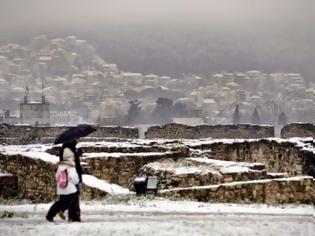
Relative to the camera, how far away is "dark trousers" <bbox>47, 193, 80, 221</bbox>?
7.82m

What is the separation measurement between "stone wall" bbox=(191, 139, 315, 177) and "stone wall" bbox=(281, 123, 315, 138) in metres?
10.2

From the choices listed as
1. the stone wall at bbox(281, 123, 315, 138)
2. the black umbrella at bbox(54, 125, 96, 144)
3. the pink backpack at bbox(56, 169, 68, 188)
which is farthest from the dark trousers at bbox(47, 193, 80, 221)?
the stone wall at bbox(281, 123, 315, 138)

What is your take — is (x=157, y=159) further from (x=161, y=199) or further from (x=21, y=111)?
(x=21, y=111)

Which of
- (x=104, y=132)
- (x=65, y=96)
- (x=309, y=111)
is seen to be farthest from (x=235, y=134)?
(x=65, y=96)

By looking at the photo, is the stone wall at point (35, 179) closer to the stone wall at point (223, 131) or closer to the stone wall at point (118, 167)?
the stone wall at point (118, 167)

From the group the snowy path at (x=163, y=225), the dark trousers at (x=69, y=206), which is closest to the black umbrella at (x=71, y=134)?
the dark trousers at (x=69, y=206)

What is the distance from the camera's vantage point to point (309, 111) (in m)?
48.6

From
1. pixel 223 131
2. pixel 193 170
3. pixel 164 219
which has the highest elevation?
pixel 223 131

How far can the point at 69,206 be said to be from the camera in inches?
309

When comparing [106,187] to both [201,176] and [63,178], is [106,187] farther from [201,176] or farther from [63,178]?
[63,178]

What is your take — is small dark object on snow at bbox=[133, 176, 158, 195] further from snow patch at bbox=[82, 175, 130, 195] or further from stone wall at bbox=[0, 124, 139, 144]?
stone wall at bbox=[0, 124, 139, 144]

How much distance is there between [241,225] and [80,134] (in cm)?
256

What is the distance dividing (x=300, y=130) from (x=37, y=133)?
1458cm

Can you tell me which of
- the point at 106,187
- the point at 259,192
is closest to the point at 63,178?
the point at 106,187
